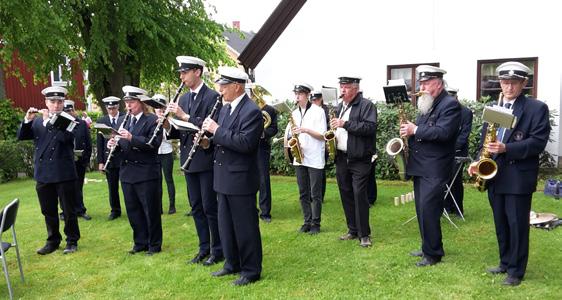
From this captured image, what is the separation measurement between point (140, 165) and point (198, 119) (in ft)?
4.00

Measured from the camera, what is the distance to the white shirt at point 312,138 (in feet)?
24.0

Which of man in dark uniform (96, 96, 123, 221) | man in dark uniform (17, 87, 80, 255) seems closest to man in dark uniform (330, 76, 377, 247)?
man in dark uniform (17, 87, 80, 255)

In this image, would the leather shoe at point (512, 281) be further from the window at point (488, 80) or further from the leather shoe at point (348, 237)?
the window at point (488, 80)

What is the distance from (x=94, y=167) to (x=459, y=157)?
13.9 meters

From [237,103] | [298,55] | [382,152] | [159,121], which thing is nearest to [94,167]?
[298,55]

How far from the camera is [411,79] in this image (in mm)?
13680

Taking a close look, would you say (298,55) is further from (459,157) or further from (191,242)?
(191,242)

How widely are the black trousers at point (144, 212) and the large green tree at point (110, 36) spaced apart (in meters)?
8.75

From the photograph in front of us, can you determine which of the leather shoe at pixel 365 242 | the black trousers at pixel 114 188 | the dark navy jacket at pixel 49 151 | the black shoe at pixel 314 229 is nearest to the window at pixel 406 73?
the black shoe at pixel 314 229

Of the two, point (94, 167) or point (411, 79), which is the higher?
point (411, 79)

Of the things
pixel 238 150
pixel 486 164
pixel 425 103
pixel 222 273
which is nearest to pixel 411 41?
pixel 425 103

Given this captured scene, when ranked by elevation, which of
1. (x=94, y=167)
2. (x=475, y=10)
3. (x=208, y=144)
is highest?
(x=475, y=10)

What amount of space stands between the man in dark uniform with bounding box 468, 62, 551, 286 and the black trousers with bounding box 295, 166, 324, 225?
262 centimetres

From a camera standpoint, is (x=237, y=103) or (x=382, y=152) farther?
(x=382, y=152)
